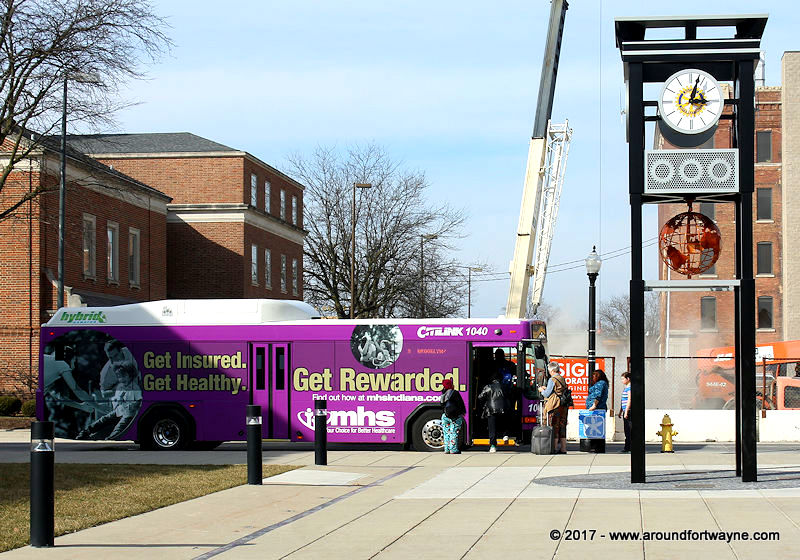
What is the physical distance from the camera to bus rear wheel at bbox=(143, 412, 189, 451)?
24711 millimetres

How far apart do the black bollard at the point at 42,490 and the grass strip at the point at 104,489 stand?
0.30 meters

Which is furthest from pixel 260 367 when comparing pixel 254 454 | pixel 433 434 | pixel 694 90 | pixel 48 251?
pixel 48 251

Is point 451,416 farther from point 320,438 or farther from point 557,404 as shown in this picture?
point 320,438

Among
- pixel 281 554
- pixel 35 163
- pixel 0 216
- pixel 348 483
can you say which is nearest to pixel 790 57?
pixel 35 163

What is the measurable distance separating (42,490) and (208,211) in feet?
151

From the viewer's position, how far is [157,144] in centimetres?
5938

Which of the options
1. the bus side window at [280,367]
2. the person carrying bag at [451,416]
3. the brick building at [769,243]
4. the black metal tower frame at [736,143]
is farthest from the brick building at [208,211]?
the black metal tower frame at [736,143]

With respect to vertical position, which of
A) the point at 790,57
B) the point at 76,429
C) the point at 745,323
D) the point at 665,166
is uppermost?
the point at 790,57

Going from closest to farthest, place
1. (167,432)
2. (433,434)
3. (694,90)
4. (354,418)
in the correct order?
(694,90) → (433,434) → (354,418) → (167,432)

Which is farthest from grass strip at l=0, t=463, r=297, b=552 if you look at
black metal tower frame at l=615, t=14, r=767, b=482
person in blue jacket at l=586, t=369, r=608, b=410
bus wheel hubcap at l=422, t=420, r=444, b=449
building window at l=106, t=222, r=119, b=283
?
building window at l=106, t=222, r=119, b=283

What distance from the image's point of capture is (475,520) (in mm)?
11914

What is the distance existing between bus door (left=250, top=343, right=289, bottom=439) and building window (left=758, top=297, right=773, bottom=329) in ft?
161

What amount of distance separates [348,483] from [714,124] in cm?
713

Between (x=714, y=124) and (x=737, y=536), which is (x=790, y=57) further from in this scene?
(x=737, y=536)
